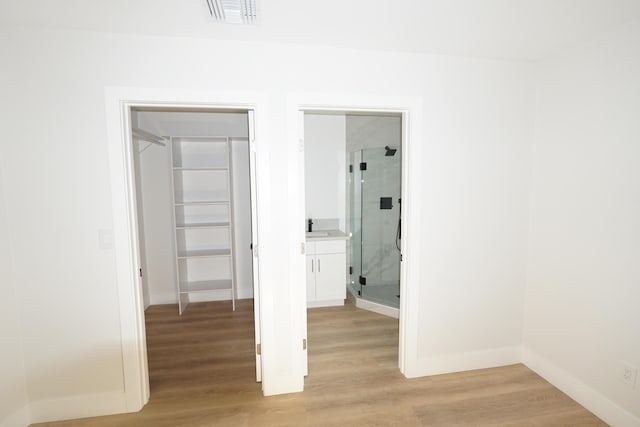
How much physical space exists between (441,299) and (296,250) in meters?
1.24

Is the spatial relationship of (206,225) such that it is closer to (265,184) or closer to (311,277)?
(311,277)

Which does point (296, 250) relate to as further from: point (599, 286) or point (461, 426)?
point (599, 286)

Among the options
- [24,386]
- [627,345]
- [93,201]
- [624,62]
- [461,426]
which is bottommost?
[461,426]

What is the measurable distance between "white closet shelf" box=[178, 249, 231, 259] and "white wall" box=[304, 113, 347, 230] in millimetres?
1207

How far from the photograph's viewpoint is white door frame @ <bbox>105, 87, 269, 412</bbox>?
1.92 m

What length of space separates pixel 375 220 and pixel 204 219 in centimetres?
233

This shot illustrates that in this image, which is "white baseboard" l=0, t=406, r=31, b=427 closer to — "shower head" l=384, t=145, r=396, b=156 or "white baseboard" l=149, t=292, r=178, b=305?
"white baseboard" l=149, t=292, r=178, b=305

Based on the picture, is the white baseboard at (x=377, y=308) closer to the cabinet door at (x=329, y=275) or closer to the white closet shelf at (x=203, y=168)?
the cabinet door at (x=329, y=275)

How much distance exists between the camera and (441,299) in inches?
96.0

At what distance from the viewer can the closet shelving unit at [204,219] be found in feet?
12.5

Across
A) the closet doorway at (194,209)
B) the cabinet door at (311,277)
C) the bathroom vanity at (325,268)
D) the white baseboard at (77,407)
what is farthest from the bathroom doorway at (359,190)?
the white baseboard at (77,407)

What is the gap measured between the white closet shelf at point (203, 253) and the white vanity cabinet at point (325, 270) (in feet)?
3.62

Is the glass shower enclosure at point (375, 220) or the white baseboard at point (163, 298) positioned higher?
the glass shower enclosure at point (375, 220)

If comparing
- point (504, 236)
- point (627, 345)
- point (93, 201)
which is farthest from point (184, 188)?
point (627, 345)
